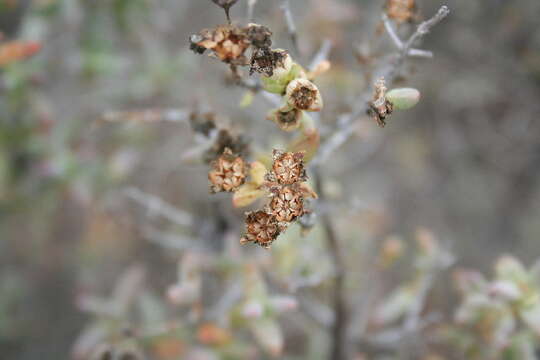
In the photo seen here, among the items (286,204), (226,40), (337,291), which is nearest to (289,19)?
(226,40)

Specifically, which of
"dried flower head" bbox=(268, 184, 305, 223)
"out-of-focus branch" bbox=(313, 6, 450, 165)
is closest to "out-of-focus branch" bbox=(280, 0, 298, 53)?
"out-of-focus branch" bbox=(313, 6, 450, 165)

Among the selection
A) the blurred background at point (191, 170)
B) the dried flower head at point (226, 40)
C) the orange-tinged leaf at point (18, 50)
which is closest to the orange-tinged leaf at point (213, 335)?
the blurred background at point (191, 170)

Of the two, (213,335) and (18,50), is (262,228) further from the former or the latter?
(18,50)

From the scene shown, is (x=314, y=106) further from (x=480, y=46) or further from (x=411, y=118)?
(x=411, y=118)

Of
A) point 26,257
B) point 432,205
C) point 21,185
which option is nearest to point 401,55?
point 21,185

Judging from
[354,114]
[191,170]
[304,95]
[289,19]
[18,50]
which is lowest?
[304,95]

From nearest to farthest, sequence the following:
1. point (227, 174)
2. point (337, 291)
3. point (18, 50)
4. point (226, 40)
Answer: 1. point (226, 40)
2. point (227, 174)
3. point (337, 291)
4. point (18, 50)

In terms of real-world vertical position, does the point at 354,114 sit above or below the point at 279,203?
above
